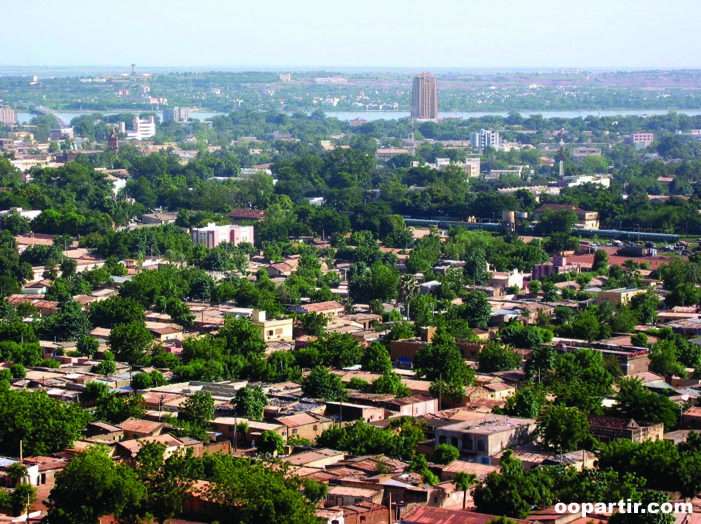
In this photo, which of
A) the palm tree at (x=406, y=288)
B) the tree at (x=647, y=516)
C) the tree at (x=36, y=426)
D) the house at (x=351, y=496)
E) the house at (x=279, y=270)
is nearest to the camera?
the tree at (x=647, y=516)

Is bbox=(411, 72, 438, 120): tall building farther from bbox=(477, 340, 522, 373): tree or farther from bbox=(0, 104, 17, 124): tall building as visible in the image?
bbox=(477, 340, 522, 373): tree

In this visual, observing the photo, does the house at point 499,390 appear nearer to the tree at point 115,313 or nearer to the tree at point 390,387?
the tree at point 390,387

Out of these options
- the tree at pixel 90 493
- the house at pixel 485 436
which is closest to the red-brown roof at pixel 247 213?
the house at pixel 485 436

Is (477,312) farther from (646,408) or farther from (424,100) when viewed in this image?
(424,100)

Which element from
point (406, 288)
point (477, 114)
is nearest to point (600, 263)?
point (406, 288)

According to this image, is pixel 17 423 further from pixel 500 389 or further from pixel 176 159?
pixel 176 159
